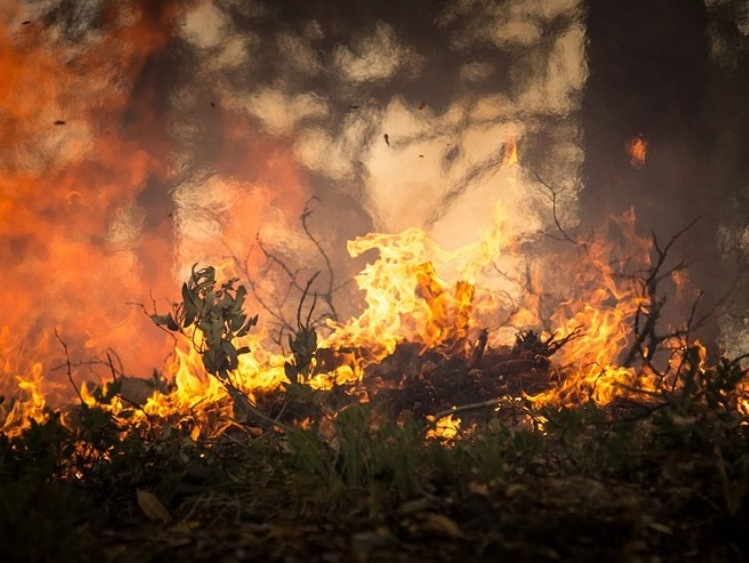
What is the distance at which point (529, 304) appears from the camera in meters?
10.1

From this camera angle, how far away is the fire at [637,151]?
9.78 meters

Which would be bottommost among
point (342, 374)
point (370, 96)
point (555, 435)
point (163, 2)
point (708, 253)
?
point (555, 435)

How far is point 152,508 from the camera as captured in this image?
255 centimetres

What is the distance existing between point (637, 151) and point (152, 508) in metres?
9.17

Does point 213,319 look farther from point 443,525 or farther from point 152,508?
point 443,525

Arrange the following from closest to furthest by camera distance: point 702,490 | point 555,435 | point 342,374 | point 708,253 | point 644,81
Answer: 1. point 702,490
2. point 555,435
3. point 342,374
4. point 708,253
5. point 644,81

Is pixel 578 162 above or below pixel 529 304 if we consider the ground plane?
above

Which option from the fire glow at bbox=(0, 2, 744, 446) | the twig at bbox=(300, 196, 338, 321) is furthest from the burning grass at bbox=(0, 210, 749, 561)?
the fire glow at bbox=(0, 2, 744, 446)

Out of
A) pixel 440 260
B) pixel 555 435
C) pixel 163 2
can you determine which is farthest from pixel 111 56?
pixel 555 435

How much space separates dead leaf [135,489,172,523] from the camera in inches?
99.8

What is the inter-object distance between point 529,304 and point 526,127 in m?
2.73

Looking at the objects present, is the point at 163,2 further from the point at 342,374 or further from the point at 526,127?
the point at 342,374

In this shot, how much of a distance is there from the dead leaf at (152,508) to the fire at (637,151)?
9.05 metres

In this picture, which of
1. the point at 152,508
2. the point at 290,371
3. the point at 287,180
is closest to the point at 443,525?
the point at 152,508
